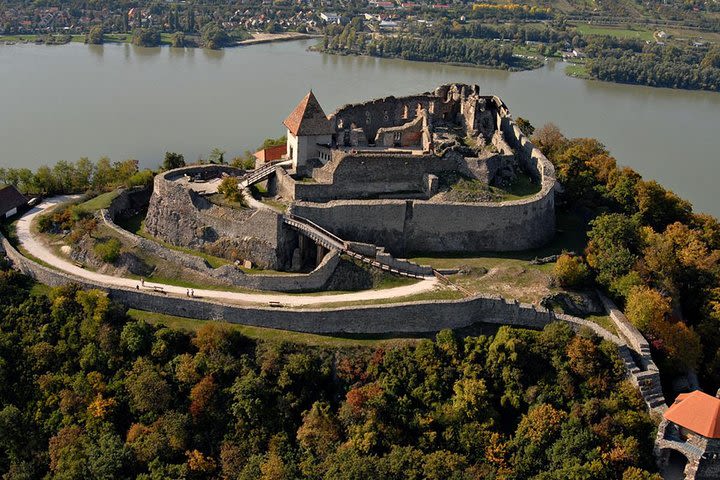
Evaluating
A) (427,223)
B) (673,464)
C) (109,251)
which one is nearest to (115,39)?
(109,251)

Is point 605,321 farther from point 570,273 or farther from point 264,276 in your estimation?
point 264,276

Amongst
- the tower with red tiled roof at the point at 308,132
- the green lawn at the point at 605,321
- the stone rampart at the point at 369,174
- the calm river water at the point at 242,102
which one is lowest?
the calm river water at the point at 242,102

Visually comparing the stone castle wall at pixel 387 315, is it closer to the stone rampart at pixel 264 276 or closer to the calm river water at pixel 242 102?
the stone rampart at pixel 264 276

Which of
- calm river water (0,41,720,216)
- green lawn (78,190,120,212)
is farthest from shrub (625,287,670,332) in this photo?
green lawn (78,190,120,212)

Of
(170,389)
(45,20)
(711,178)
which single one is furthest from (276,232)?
(45,20)

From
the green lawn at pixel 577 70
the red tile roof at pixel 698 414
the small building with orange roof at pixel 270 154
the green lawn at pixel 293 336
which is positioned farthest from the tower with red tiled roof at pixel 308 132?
the green lawn at pixel 577 70

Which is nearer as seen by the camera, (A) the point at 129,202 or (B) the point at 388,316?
(B) the point at 388,316

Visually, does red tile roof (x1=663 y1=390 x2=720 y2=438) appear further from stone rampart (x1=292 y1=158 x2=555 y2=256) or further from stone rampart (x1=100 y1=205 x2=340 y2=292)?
stone rampart (x1=100 y1=205 x2=340 y2=292)
